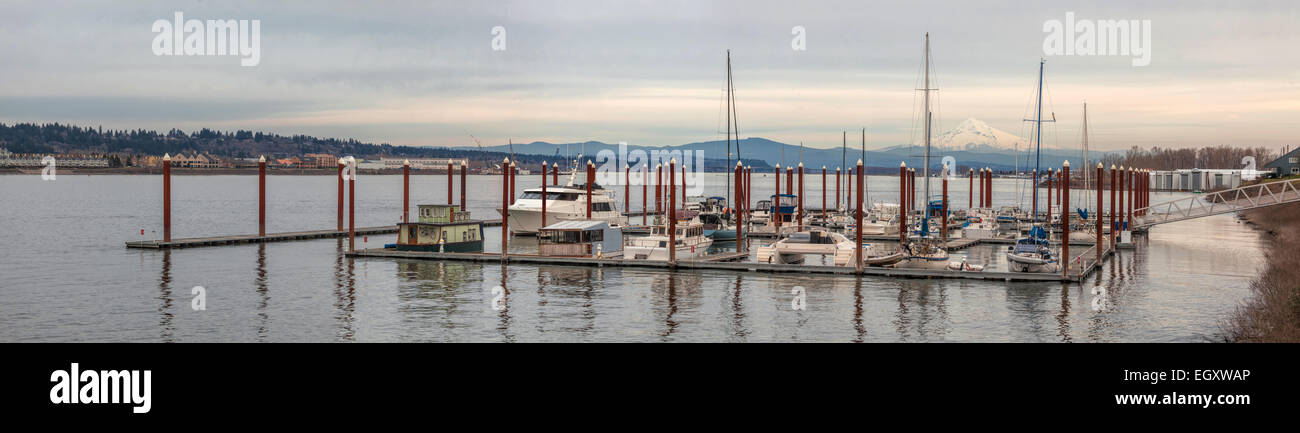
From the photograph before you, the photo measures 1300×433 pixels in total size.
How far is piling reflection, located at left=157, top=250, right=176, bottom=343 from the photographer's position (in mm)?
31172

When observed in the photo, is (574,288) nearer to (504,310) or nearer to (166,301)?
(504,310)

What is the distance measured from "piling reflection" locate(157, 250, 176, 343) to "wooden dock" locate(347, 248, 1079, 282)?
9.02m

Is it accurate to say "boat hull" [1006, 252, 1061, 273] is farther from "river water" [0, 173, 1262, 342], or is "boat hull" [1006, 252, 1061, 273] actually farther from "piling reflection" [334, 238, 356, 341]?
"piling reflection" [334, 238, 356, 341]

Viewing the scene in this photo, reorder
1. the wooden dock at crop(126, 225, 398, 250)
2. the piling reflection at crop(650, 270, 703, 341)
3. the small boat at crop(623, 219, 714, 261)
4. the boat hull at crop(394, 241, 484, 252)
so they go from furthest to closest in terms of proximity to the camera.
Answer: the wooden dock at crop(126, 225, 398, 250) < the boat hull at crop(394, 241, 484, 252) < the small boat at crop(623, 219, 714, 261) < the piling reflection at crop(650, 270, 703, 341)

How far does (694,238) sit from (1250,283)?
25.5m

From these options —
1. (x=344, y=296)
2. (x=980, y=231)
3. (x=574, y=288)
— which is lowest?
(x=344, y=296)

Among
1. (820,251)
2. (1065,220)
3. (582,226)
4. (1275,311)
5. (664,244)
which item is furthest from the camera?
(582,226)

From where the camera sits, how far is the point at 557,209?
245ft

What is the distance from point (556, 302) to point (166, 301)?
14.3 meters

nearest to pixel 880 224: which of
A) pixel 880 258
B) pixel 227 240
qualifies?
pixel 880 258

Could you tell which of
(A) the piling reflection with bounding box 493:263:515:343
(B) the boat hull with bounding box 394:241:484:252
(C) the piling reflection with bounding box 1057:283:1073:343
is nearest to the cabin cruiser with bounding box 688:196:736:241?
(B) the boat hull with bounding box 394:241:484:252
